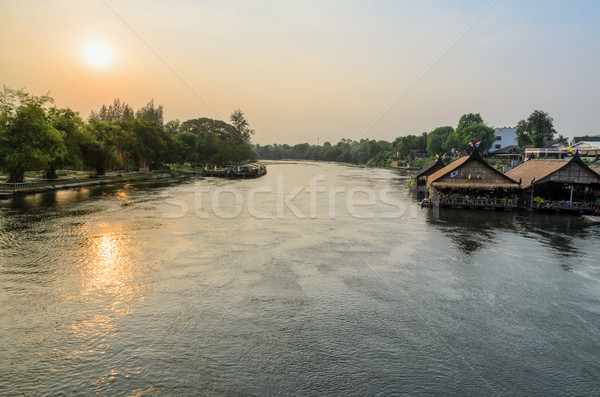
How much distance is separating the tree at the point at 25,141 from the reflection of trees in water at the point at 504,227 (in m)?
44.8

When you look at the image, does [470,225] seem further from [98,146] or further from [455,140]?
[455,140]

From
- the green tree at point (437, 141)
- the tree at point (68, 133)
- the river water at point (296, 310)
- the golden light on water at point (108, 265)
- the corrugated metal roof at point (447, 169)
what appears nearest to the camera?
the river water at point (296, 310)

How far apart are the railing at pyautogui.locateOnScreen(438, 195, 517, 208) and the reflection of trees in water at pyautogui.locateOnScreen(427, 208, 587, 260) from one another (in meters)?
0.72

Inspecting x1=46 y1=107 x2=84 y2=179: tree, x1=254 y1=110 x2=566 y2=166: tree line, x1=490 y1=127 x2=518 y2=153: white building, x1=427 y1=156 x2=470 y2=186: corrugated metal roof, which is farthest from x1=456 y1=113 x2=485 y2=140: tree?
x1=46 y1=107 x2=84 y2=179: tree

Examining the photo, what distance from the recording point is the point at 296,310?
564 inches

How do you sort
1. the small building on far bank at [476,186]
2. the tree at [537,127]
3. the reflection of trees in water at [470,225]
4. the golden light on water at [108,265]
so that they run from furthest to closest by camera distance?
the tree at [537,127] → the small building on far bank at [476,186] → the reflection of trees in water at [470,225] → the golden light on water at [108,265]

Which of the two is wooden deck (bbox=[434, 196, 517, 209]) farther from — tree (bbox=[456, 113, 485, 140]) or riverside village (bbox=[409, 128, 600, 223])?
tree (bbox=[456, 113, 485, 140])

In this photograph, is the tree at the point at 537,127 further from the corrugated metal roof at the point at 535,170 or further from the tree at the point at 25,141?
the tree at the point at 25,141

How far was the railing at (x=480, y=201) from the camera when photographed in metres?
36.6

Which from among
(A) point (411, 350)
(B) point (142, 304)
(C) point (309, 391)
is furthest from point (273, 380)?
(B) point (142, 304)

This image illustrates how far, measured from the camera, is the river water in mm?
10320

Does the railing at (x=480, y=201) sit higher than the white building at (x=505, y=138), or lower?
lower

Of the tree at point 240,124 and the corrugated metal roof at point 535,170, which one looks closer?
the corrugated metal roof at point 535,170

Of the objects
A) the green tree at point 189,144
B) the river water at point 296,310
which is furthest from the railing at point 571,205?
the green tree at point 189,144
